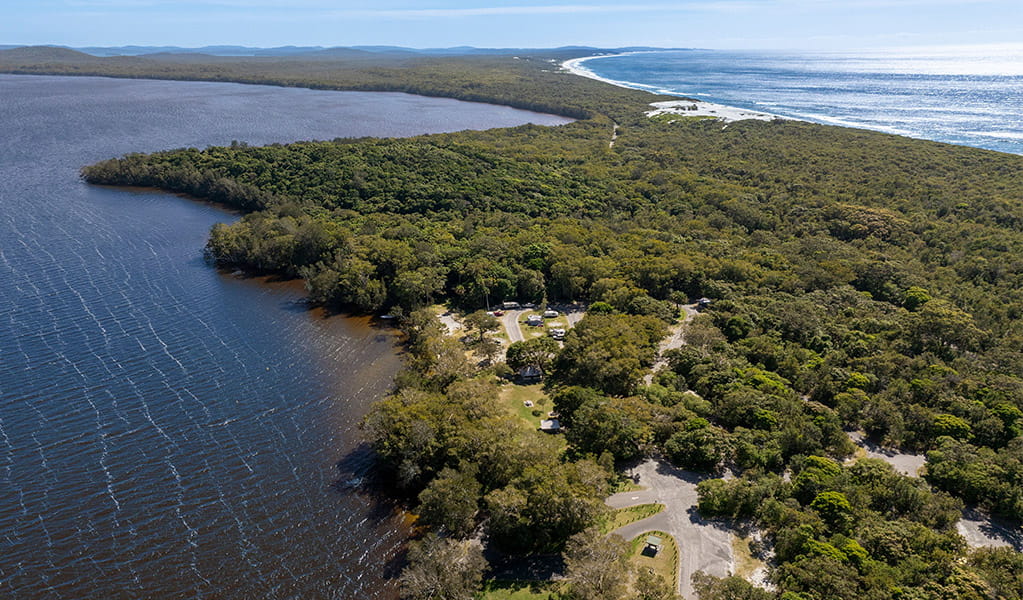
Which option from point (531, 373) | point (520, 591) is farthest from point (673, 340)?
point (520, 591)

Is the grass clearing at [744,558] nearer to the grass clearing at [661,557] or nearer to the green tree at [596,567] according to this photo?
the grass clearing at [661,557]

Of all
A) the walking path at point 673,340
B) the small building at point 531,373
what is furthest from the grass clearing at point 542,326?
the walking path at point 673,340

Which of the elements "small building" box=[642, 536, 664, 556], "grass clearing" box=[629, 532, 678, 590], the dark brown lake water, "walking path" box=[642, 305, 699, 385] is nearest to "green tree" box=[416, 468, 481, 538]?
the dark brown lake water

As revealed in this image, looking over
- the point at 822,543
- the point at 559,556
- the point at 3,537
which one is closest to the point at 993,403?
the point at 822,543

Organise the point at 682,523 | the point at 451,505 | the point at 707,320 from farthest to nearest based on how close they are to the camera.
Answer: the point at 707,320
the point at 682,523
the point at 451,505

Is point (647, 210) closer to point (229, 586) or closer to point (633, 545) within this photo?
point (633, 545)

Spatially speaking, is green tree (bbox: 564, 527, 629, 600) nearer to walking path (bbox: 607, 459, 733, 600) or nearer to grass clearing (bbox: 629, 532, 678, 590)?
grass clearing (bbox: 629, 532, 678, 590)

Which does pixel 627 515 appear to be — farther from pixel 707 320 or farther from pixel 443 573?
pixel 707 320
